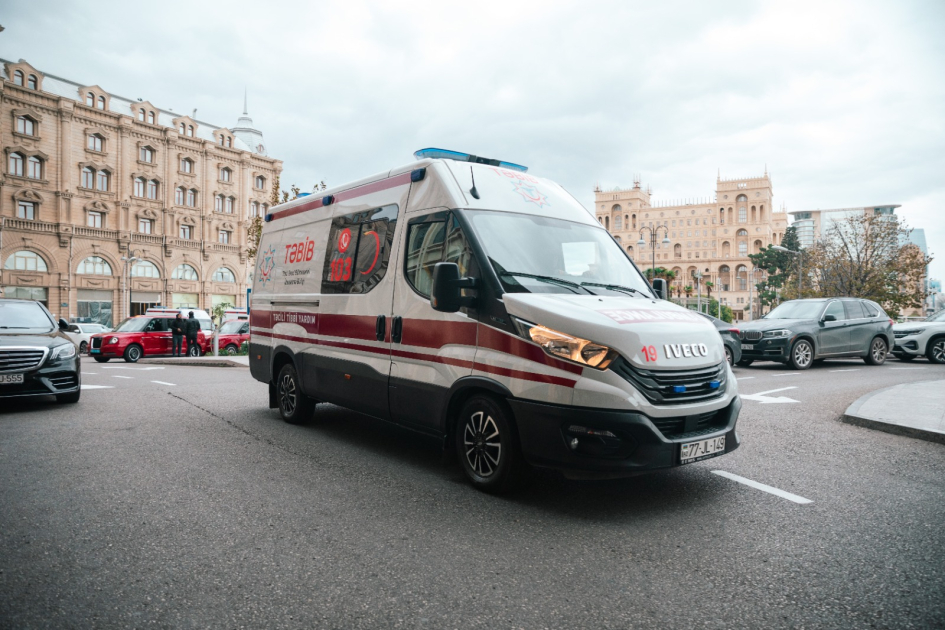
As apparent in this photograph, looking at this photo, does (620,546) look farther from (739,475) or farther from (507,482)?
(739,475)

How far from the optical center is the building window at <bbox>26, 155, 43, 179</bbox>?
51.0m

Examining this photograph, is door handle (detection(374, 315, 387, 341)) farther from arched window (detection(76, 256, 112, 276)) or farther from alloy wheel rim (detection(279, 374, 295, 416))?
arched window (detection(76, 256, 112, 276))

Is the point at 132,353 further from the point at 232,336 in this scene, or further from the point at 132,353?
the point at 232,336

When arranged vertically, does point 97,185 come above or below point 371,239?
above

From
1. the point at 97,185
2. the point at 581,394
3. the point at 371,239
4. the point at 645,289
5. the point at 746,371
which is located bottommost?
the point at 746,371

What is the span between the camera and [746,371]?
14617mm

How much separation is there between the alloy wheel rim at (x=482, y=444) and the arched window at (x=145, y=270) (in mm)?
58823

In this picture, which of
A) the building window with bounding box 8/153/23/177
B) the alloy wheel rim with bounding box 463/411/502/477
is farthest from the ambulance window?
the building window with bounding box 8/153/23/177

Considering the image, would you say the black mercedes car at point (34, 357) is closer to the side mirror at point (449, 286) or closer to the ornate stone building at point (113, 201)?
the side mirror at point (449, 286)

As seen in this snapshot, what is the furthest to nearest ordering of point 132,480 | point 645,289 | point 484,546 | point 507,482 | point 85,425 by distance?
point 85,425 → point 645,289 → point 132,480 → point 507,482 → point 484,546

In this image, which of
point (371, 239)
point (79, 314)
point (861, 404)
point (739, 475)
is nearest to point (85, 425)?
point (371, 239)

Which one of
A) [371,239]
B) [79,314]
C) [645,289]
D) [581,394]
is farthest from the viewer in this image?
[79,314]

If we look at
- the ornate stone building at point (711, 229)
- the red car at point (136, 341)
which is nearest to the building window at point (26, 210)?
the red car at point (136, 341)

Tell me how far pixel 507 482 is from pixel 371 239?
2.70m
